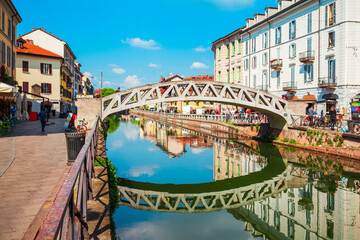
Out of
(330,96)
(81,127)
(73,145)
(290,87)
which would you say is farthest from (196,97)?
(290,87)

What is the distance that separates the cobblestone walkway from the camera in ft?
15.0

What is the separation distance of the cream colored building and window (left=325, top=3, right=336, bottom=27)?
30121 millimetres

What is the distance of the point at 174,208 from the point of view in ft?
34.9

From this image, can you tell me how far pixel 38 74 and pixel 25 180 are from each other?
34.1 meters

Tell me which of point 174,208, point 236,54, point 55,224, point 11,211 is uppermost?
point 236,54

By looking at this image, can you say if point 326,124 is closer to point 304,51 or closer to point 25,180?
point 304,51

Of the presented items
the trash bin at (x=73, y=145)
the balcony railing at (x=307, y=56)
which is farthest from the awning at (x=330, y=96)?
the trash bin at (x=73, y=145)

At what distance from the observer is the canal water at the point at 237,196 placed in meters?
8.94

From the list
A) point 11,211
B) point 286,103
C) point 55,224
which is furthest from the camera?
point 286,103

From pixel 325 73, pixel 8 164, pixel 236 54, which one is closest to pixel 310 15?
pixel 325 73

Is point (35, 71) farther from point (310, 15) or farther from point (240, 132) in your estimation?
point (310, 15)

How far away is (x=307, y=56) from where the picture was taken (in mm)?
29328

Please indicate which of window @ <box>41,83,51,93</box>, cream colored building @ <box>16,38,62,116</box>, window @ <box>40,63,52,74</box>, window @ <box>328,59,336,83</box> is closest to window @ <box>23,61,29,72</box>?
cream colored building @ <box>16,38,62,116</box>

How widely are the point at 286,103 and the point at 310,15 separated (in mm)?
11540
